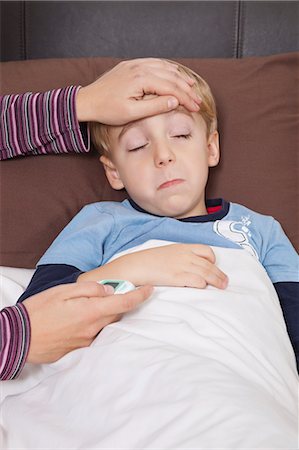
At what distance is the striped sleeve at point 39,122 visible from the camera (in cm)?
137

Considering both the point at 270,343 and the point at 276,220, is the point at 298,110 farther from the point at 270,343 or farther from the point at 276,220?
the point at 270,343

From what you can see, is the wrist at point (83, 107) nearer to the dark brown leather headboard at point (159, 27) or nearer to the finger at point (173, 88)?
the finger at point (173, 88)

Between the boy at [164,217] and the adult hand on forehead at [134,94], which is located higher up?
the adult hand on forehead at [134,94]

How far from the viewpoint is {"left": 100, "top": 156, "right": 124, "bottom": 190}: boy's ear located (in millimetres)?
1416

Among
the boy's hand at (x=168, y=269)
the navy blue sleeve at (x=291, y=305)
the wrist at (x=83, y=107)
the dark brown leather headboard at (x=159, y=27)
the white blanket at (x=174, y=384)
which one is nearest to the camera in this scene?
the white blanket at (x=174, y=384)

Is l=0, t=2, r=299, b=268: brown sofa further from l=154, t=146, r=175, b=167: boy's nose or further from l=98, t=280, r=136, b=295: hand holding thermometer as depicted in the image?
l=98, t=280, r=136, b=295: hand holding thermometer

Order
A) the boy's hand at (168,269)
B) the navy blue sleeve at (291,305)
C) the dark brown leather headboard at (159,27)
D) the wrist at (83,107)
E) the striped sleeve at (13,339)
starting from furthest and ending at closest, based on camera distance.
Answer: the dark brown leather headboard at (159,27)
the wrist at (83,107)
the navy blue sleeve at (291,305)
the boy's hand at (168,269)
the striped sleeve at (13,339)

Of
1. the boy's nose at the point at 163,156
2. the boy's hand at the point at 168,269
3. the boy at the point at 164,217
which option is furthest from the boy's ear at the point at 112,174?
the boy's hand at the point at 168,269

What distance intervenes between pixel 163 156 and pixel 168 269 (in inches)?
9.6

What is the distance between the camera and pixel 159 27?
174 cm

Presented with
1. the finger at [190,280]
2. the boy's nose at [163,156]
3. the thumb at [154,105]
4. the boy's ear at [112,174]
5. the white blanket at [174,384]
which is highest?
the thumb at [154,105]

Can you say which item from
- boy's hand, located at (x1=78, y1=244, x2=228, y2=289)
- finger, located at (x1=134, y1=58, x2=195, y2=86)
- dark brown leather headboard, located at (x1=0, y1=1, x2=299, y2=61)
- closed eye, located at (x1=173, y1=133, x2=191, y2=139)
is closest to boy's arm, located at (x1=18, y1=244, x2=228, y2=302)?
boy's hand, located at (x1=78, y1=244, x2=228, y2=289)

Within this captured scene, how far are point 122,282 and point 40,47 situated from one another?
2.90 feet

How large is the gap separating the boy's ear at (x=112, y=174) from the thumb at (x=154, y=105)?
0.50 ft
